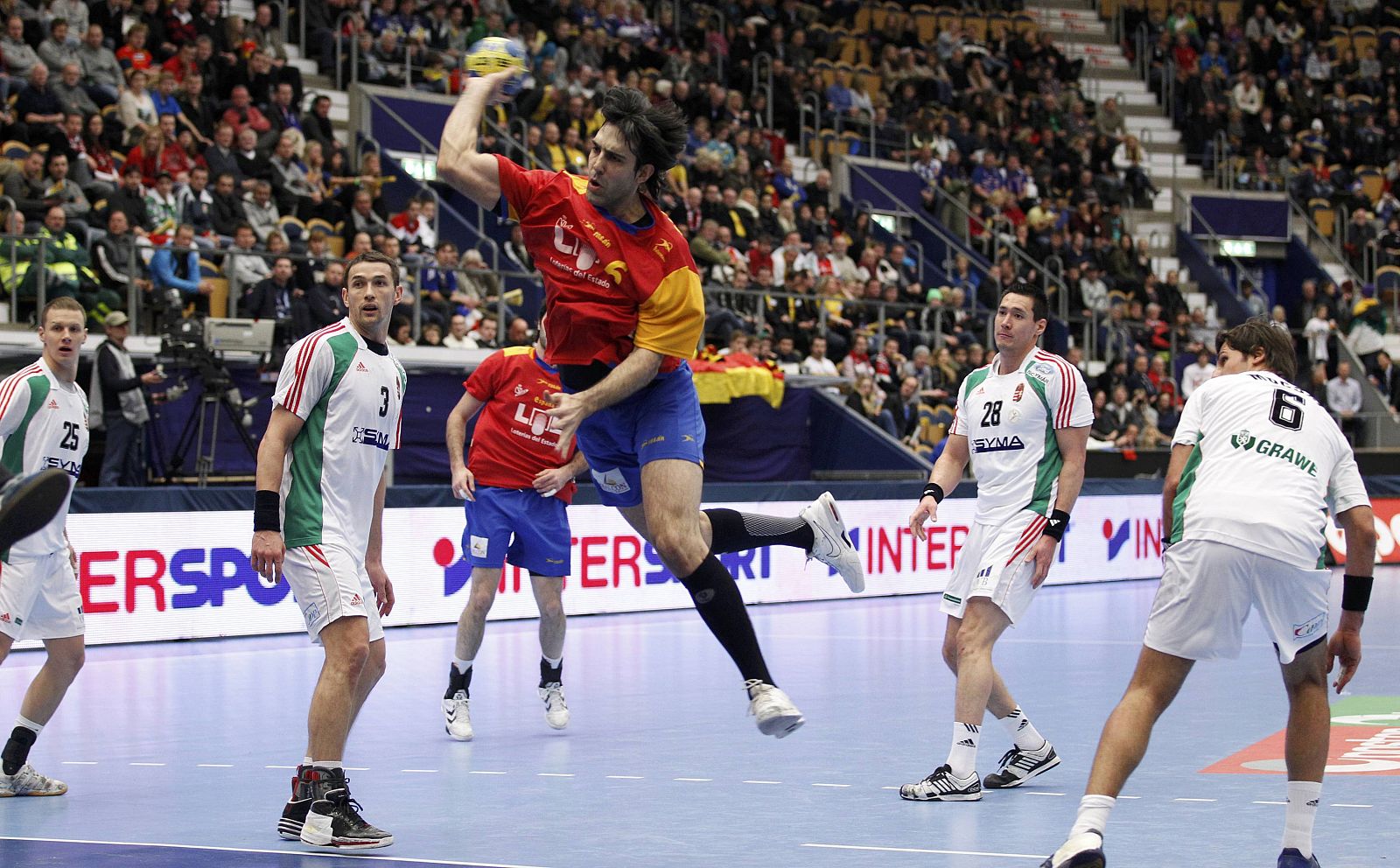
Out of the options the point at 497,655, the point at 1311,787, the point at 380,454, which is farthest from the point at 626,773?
the point at 497,655

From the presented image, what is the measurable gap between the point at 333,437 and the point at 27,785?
2.16 m

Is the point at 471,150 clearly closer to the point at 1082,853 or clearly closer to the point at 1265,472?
the point at 1265,472

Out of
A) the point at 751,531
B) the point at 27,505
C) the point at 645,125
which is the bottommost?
the point at 751,531

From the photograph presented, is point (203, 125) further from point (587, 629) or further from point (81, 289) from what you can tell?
point (587, 629)

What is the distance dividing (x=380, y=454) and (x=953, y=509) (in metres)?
12.8

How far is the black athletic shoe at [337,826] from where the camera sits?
5875 millimetres

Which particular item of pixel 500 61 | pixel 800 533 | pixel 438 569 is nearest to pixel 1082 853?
pixel 800 533

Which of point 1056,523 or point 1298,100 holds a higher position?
point 1298,100

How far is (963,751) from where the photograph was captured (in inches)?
271

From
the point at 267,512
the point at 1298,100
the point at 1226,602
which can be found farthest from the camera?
the point at 1298,100

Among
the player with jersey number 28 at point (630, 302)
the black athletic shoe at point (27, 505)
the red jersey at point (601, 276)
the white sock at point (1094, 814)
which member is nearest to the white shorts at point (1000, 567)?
the player with jersey number 28 at point (630, 302)

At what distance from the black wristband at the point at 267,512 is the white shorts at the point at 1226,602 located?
311 cm

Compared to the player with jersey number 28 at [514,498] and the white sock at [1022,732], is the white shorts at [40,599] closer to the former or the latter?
the player with jersey number 28 at [514,498]

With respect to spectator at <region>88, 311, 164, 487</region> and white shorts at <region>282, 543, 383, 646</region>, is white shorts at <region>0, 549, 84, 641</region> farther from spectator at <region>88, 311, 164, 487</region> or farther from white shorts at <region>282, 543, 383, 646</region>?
spectator at <region>88, 311, 164, 487</region>
